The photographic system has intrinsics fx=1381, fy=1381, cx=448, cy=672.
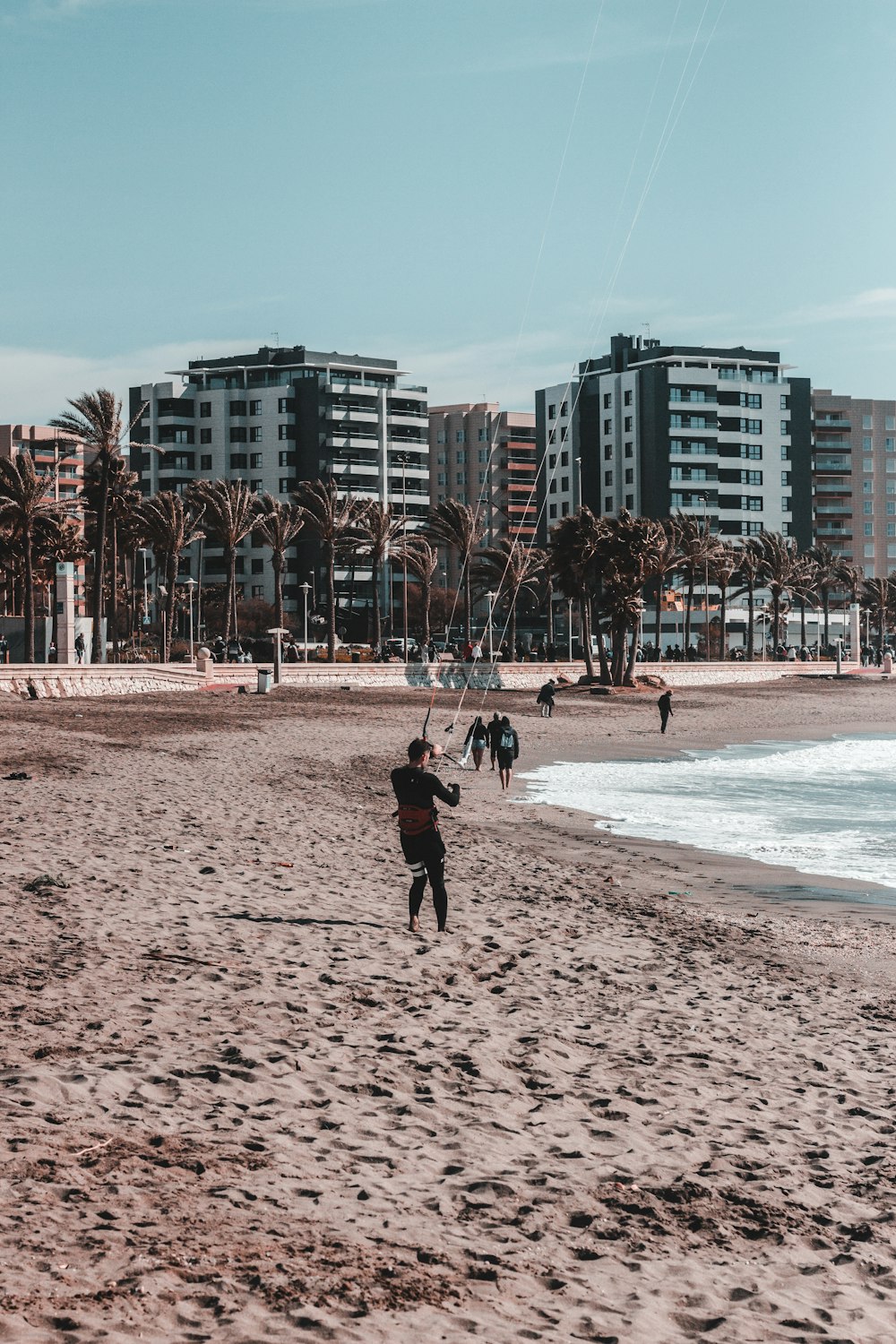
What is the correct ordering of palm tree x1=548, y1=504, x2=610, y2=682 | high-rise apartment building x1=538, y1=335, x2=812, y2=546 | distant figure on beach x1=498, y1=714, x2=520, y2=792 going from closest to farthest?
distant figure on beach x1=498, y1=714, x2=520, y2=792 → palm tree x1=548, y1=504, x2=610, y2=682 → high-rise apartment building x1=538, y1=335, x2=812, y2=546

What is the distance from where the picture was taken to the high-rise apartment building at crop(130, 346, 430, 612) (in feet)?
417

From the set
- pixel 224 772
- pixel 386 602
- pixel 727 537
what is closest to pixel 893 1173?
pixel 224 772

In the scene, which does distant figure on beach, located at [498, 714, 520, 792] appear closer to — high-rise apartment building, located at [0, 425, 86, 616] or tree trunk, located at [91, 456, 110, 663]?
tree trunk, located at [91, 456, 110, 663]

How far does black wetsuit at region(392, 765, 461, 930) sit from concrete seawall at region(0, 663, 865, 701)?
76.2 ft

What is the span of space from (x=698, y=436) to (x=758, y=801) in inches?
4256

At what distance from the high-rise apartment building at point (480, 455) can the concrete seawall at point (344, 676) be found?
65.8 meters

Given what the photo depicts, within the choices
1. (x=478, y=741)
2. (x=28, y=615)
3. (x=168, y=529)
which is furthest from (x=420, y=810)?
(x=168, y=529)

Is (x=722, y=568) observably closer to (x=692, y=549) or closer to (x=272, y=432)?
(x=692, y=549)

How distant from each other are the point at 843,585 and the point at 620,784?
113 metres

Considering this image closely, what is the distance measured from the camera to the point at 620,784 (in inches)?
1152

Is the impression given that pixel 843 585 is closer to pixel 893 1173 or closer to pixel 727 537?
pixel 727 537

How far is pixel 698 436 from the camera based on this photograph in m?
130

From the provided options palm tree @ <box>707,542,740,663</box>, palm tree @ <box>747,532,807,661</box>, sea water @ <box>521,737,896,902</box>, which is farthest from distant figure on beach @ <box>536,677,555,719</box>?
palm tree @ <box>747,532,807,661</box>

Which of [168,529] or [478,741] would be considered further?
[168,529]
